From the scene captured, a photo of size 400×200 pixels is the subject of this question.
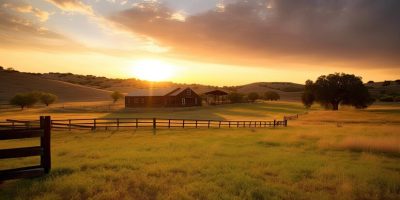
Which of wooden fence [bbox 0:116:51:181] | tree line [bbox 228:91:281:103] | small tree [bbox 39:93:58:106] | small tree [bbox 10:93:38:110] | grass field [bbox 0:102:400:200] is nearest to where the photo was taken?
grass field [bbox 0:102:400:200]

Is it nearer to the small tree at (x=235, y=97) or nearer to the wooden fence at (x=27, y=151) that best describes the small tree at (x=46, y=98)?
the small tree at (x=235, y=97)

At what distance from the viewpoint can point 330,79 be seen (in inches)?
3019

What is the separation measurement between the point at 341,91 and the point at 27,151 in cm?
7711

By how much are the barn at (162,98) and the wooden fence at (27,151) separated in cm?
7285

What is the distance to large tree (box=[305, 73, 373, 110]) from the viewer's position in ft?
237

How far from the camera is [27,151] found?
841 cm

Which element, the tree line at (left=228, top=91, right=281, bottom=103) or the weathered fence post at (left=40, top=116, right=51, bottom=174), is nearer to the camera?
the weathered fence post at (left=40, top=116, right=51, bottom=174)

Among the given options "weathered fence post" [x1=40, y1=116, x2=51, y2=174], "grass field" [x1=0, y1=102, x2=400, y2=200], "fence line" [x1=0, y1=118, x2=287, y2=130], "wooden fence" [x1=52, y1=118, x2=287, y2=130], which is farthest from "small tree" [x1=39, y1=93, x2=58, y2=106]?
"weathered fence post" [x1=40, y1=116, x2=51, y2=174]

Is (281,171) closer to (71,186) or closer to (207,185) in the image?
(207,185)

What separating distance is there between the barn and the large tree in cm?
3483

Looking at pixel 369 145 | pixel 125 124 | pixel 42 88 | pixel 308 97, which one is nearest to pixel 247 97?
pixel 308 97

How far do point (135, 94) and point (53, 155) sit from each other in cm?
7464

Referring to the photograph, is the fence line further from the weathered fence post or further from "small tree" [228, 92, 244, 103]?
"small tree" [228, 92, 244, 103]

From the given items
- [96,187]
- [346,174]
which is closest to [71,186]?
[96,187]
